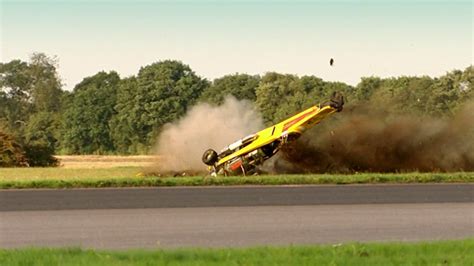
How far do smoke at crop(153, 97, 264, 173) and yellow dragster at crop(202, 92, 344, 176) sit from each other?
279cm

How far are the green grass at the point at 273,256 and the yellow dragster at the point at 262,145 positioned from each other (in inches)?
801

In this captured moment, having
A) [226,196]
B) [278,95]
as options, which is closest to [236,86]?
[278,95]

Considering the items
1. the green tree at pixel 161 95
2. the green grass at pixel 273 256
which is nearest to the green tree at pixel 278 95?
the green tree at pixel 161 95

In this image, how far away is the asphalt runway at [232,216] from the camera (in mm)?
14289

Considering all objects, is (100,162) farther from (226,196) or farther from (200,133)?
(226,196)

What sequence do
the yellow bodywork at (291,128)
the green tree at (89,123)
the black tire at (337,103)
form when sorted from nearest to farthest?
the black tire at (337,103)
the yellow bodywork at (291,128)
the green tree at (89,123)

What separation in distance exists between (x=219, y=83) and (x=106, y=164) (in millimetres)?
18073

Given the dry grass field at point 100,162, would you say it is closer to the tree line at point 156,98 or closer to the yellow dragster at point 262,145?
the tree line at point 156,98

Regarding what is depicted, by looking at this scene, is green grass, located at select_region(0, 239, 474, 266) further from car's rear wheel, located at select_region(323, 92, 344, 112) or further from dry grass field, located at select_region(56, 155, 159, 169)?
dry grass field, located at select_region(56, 155, 159, 169)

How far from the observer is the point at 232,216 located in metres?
17.5

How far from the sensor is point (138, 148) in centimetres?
5738

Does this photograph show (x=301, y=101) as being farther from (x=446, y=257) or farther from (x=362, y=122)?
(x=446, y=257)

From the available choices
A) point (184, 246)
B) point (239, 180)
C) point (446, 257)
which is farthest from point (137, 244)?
point (239, 180)

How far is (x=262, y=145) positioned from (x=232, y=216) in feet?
50.5
